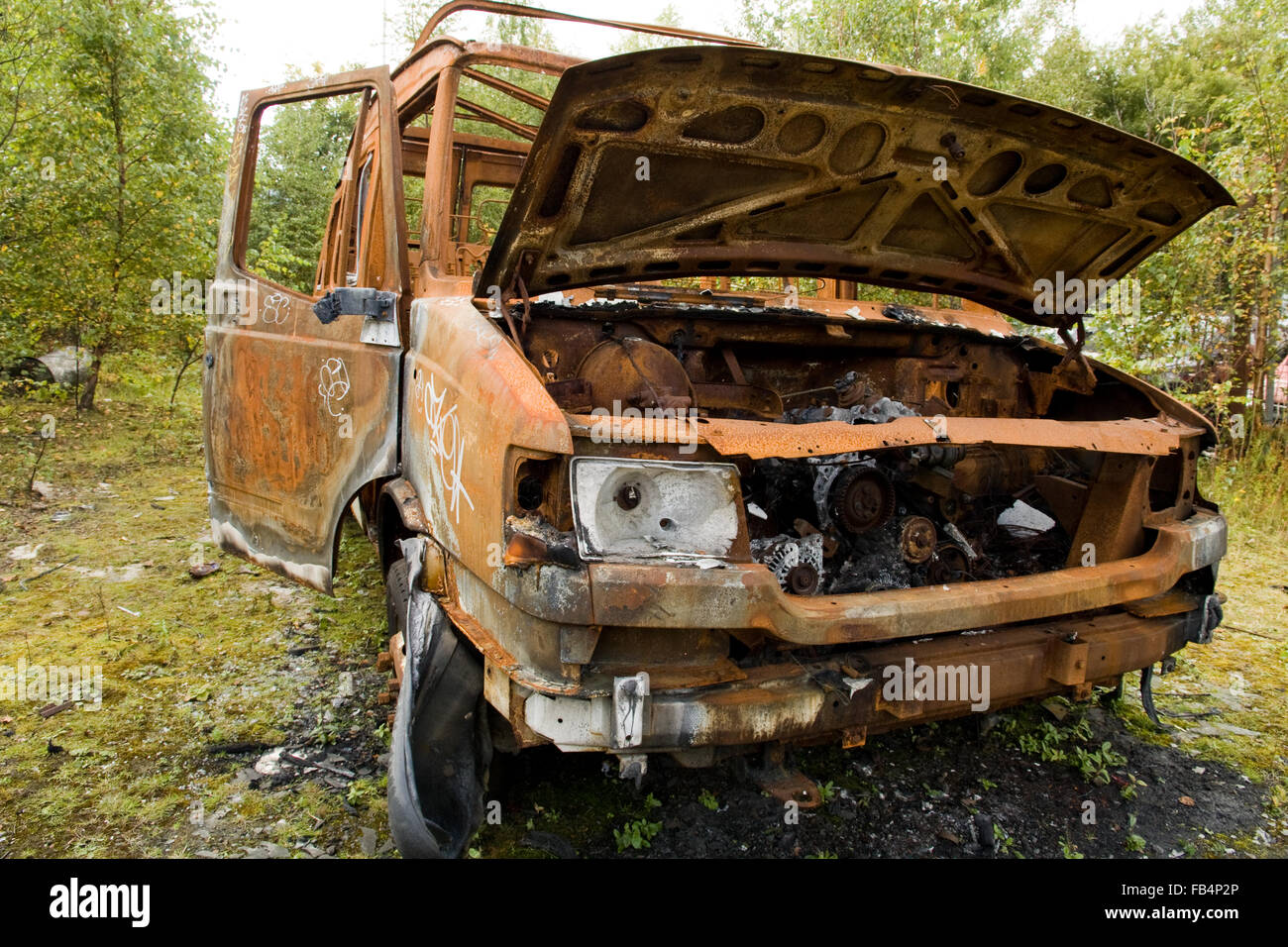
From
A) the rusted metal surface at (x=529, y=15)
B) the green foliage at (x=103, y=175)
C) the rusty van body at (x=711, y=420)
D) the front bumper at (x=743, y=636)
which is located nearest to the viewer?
the front bumper at (x=743, y=636)

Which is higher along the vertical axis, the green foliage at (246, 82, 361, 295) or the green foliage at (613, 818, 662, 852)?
the green foliage at (246, 82, 361, 295)

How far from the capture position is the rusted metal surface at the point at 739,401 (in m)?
1.84

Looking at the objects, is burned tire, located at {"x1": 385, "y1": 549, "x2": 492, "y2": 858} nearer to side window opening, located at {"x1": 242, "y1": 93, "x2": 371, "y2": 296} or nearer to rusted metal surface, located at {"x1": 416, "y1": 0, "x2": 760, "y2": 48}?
rusted metal surface, located at {"x1": 416, "y1": 0, "x2": 760, "y2": 48}

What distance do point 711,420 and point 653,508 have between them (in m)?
0.27

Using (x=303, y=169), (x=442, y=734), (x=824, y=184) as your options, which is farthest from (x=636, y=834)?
(x=303, y=169)

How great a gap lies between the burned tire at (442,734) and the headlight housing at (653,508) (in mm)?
585

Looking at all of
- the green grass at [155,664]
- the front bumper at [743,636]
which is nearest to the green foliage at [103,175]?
the green grass at [155,664]

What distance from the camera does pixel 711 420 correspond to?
6.46 ft

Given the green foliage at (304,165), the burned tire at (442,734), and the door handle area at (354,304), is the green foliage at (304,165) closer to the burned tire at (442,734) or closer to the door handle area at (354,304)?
the door handle area at (354,304)

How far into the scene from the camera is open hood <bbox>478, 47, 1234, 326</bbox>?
2.14 m

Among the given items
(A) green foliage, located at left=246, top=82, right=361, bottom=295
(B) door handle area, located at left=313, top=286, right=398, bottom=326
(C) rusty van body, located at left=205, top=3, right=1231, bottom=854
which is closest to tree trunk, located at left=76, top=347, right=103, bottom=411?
(A) green foliage, located at left=246, top=82, right=361, bottom=295

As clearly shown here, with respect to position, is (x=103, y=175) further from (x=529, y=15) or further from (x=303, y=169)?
(x=303, y=169)

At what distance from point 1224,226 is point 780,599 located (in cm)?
742

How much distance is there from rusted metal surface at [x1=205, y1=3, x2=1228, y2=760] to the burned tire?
12 centimetres
